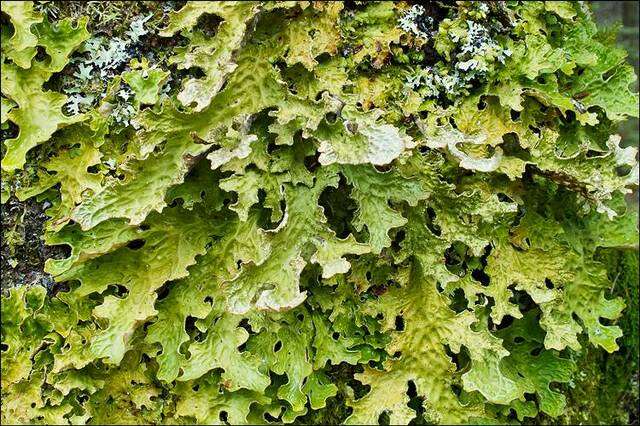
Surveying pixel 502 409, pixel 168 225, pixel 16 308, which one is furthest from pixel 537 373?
pixel 16 308

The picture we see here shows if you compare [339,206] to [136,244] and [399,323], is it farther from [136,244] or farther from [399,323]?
[136,244]

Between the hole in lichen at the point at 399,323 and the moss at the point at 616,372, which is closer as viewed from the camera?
the hole in lichen at the point at 399,323

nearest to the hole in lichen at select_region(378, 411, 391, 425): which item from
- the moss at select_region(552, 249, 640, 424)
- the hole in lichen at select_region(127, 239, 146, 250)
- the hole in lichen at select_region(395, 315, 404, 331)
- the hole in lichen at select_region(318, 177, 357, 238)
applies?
the hole in lichen at select_region(395, 315, 404, 331)

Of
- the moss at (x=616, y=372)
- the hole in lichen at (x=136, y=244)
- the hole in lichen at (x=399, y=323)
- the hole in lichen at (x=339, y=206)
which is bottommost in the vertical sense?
the moss at (x=616, y=372)

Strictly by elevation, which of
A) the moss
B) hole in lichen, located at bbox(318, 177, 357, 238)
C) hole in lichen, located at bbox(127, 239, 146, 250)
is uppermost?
hole in lichen, located at bbox(318, 177, 357, 238)

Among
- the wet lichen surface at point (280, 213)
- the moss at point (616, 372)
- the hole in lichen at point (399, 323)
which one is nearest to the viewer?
the wet lichen surface at point (280, 213)

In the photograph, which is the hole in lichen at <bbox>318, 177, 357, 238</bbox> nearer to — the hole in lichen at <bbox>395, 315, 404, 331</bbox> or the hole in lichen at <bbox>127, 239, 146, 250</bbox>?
the hole in lichen at <bbox>395, 315, 404, 331</bbox>

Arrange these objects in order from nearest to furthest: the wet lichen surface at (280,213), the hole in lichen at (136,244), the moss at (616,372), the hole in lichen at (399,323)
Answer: the wet lichen surface at (280,213), the hole in lichen at (136,244), the hole in lichen at (399,323), the moss at (616,372)

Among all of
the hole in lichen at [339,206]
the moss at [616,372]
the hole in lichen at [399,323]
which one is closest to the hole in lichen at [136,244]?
the hole in lichen at [339,206]

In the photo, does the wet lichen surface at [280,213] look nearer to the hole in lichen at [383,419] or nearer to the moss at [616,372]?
the hole in lichen at [383,419]
